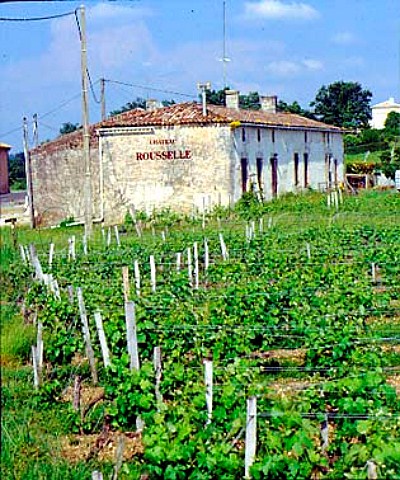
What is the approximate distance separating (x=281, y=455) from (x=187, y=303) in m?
3.79

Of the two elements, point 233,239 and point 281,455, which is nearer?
point 281,455

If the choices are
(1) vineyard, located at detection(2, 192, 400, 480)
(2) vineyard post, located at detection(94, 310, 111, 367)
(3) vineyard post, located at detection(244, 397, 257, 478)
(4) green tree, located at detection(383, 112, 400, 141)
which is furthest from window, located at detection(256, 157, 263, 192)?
(3) vineyard post, located at detection(244, 397, 257, 478)

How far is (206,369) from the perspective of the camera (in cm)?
532

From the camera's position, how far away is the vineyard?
4.71 m

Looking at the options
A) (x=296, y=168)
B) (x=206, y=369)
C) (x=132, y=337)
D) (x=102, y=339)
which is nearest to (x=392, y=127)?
(x=296, y=168)

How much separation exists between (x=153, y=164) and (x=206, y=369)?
20.9 m

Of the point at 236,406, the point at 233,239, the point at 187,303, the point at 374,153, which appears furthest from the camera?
the point at 374,153

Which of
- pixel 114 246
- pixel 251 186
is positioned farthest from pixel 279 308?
pixel 251 186

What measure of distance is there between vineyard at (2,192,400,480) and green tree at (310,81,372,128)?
39652mm

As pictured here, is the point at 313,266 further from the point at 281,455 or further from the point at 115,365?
the point at 281,455

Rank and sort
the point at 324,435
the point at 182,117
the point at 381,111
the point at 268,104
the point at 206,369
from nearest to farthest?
the point at 324,435, the point at 206,369, the point at 182,117, the point at 268,104, the point at 381,111

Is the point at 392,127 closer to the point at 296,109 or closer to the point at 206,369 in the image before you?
the point at 296,109

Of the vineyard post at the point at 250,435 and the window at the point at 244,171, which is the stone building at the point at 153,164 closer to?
the window at the point at 244,171

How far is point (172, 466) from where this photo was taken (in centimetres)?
479
